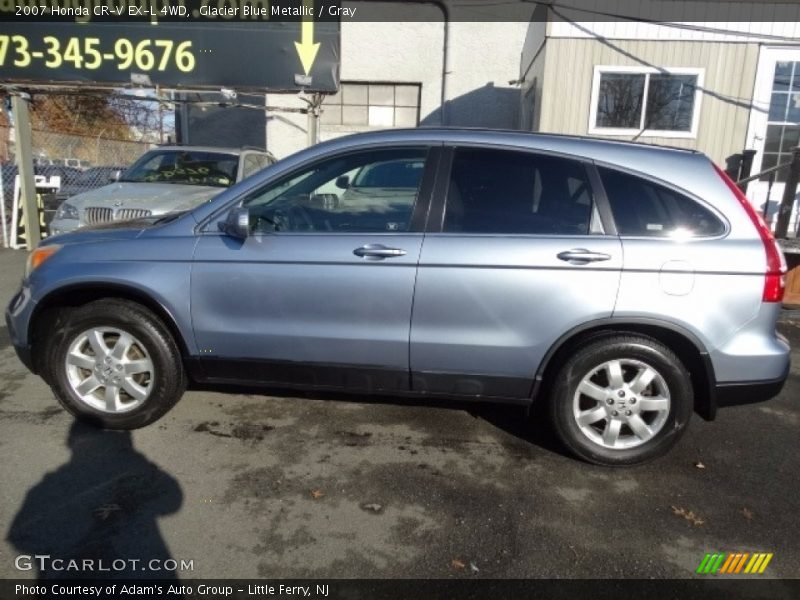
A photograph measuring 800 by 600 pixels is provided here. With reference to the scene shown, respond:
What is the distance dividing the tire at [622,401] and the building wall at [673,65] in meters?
6.22

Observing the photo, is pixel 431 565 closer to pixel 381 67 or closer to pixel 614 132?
pixel 614 132

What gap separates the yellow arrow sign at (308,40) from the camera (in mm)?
8797

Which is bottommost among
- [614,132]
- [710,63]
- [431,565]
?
[431,565]

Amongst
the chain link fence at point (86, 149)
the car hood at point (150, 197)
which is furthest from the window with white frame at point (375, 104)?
the car hood at point (150, 197)

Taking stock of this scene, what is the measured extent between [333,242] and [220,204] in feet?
2.40

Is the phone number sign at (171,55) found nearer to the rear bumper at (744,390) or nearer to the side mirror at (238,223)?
the side mirror at (238,223)

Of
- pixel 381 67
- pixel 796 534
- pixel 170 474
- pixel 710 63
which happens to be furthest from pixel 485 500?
pixel 381 67

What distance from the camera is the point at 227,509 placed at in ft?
9.16

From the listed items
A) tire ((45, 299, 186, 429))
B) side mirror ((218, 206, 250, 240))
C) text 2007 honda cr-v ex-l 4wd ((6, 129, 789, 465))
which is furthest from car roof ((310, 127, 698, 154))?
tire ((45, 299, 186, 429))

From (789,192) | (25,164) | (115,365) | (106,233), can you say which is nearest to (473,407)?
(115,365)

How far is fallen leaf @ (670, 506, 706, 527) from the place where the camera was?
2.81 m

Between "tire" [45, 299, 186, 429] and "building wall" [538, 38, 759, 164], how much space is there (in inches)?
271

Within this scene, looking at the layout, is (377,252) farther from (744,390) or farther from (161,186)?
(161,186)

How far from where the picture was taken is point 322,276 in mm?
3199
